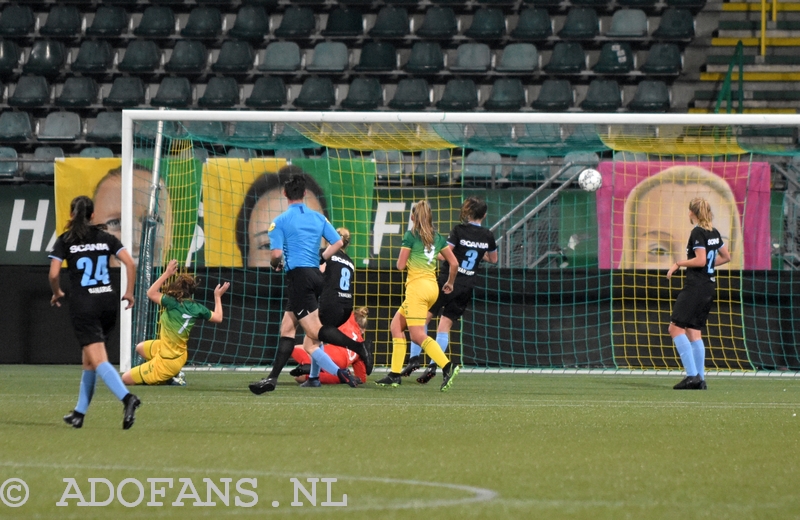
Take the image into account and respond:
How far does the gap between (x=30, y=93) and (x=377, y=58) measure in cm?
591

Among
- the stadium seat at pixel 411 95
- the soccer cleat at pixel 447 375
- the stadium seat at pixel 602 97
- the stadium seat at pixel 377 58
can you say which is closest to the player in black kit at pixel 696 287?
the soccer cleat at pixel 447 375

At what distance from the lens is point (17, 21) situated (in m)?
20.8

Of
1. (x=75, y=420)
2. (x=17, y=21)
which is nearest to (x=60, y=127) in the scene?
(x=17, y=21)

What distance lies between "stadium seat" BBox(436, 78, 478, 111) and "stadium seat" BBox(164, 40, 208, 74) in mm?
4247

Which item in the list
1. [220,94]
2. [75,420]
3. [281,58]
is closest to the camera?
[75,420]

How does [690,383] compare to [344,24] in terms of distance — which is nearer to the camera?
[690,383]

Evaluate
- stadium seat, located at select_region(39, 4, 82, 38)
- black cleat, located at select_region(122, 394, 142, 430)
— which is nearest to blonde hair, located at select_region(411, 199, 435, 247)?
black cleat, located at select_region(122, 394, 142, 430)

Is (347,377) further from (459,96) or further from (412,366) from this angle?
(459,96)

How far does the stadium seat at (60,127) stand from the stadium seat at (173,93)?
51.3 inches

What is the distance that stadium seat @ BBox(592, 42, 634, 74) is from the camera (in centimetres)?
1973

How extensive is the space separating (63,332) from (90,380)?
7670 mm

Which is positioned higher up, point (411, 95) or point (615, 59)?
point (615, 59)

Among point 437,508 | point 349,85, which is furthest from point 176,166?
point 437,508

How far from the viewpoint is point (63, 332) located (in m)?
14.4
